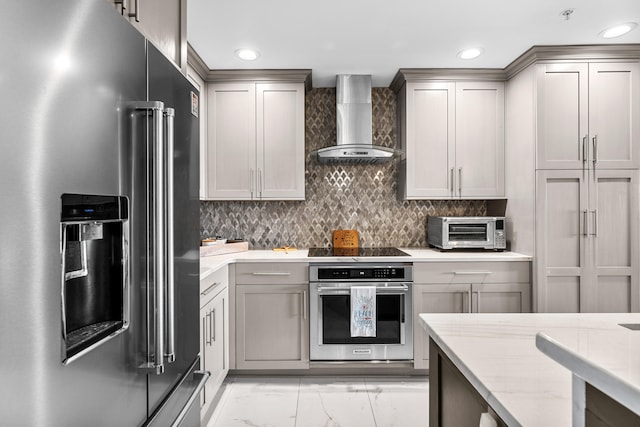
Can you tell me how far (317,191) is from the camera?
139 inches

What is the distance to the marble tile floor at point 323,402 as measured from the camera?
2346mm

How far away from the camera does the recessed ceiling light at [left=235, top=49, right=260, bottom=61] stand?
278 cm

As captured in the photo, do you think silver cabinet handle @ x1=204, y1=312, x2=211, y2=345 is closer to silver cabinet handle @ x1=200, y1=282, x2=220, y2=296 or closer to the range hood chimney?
silver cabinet handle @ x1=200, y1=282, x2=220, y2=296

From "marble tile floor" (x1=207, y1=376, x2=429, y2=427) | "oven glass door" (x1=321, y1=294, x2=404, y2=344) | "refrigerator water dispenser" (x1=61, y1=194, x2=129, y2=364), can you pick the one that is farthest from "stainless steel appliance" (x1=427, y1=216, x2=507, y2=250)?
"refrigerator water dispenser" (x1=61, y1=194, x2=129, y2=364)

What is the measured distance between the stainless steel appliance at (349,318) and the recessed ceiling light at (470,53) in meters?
1.61

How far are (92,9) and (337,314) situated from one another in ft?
8.00

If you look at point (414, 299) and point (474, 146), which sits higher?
point (474, 146)

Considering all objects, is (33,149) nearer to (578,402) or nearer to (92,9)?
(92,9)

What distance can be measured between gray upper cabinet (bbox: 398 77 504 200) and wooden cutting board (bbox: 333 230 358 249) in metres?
0.64

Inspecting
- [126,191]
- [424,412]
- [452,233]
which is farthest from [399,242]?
[126,191]

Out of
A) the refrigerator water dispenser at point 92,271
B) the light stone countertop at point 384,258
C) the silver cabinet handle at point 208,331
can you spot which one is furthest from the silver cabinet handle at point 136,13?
the light stone countertop at point 384,258

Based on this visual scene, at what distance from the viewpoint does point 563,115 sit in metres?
2.80

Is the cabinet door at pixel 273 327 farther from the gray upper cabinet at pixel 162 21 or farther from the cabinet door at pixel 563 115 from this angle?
the cabinet door at pixel 563 115

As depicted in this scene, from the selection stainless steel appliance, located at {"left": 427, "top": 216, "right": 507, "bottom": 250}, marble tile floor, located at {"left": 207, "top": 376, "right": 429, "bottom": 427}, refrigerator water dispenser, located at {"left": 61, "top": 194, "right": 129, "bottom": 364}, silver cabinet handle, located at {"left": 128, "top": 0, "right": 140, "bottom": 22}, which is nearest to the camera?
refrigerator water dispenser, located at {"left": 61, "top": 194, "right": 129, "bottom": 364}
